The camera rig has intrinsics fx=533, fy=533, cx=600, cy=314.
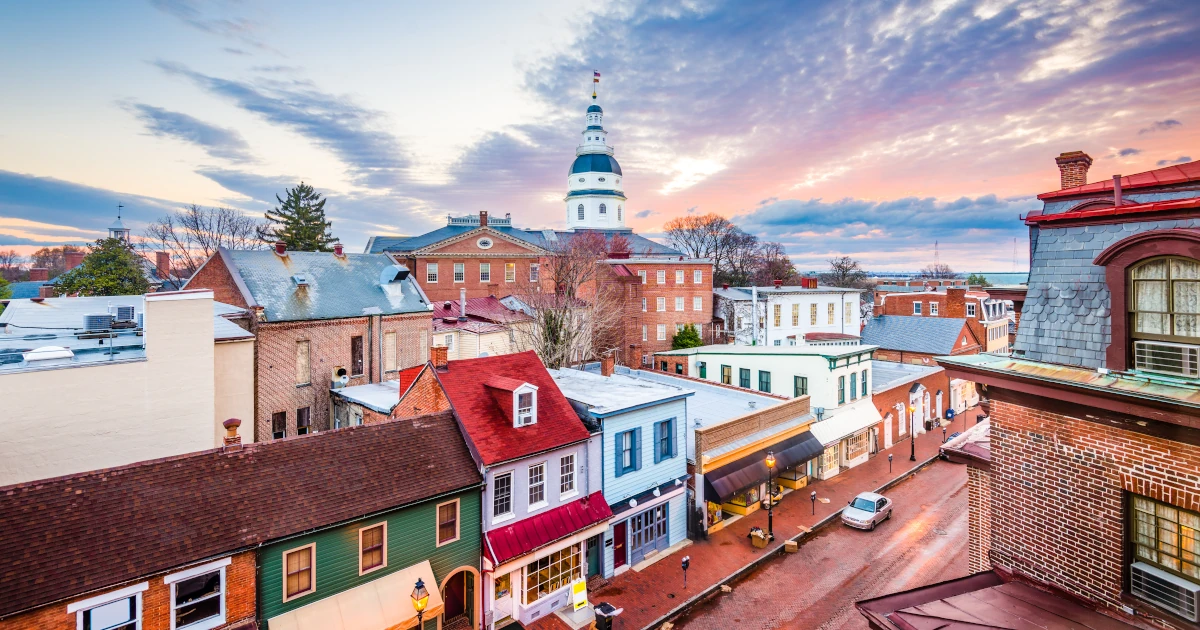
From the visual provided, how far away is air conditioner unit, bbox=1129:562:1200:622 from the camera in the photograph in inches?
252

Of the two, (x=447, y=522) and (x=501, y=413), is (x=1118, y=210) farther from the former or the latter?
(x=447, y=522)

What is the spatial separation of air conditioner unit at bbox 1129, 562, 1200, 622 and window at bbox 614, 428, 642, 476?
43.3ft

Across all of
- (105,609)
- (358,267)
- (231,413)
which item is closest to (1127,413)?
(105,609)

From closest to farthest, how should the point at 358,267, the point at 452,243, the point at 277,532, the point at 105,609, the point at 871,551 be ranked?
the point at 105,609 < the point at 277,532 < the point at 871,551 < the point at 358,267 < the point at 452,243

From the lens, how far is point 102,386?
53.1ft

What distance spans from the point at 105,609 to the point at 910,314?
184 ft

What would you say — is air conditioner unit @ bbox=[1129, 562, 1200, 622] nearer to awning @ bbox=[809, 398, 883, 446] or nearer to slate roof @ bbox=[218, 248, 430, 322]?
awning @ bbox=[809, 398, 883, 446]

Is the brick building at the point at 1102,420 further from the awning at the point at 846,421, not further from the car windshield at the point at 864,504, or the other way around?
the awning at the point at 846,421

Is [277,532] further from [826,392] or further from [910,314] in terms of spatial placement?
[910,314]

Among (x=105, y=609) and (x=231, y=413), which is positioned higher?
(x=231, y=413)

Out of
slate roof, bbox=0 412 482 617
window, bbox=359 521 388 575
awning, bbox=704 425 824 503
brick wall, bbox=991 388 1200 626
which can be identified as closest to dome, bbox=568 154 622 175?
awning, bbox=704 425 824 503

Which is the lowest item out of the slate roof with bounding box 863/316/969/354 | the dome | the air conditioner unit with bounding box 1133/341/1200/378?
the slate roof with bounding box 863/316/969/354

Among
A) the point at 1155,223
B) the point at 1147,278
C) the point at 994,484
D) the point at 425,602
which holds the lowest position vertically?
the point at 425,602

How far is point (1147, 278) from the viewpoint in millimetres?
6949
